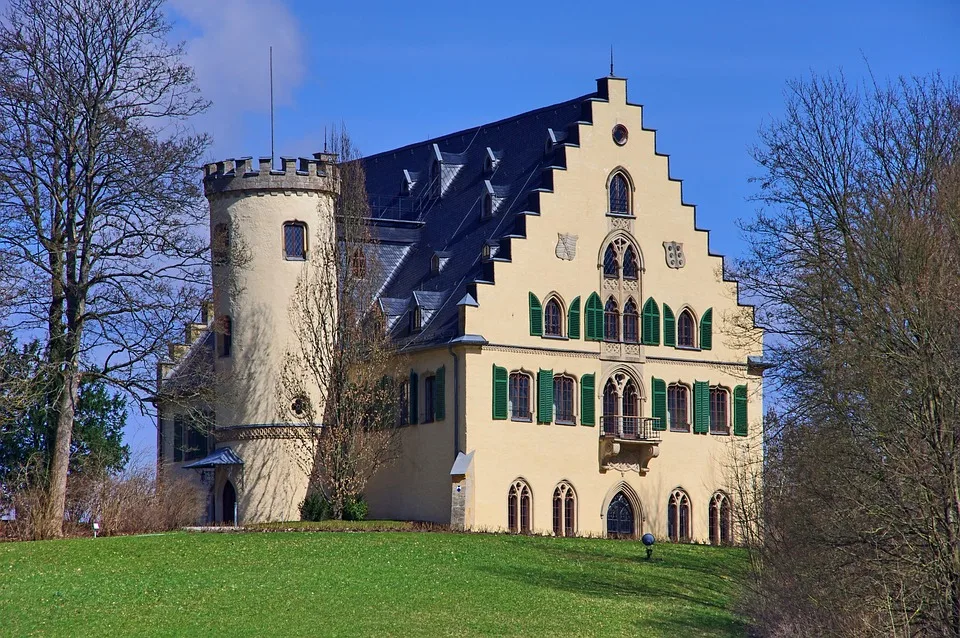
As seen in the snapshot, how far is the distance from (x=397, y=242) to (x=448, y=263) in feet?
16.4

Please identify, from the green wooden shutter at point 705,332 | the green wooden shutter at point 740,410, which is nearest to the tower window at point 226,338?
the green wooden shutter at point 705,332

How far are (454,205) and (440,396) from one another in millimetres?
9622

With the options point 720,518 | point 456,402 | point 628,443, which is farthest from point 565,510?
point 720,518

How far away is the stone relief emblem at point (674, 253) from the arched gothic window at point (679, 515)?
7310mm

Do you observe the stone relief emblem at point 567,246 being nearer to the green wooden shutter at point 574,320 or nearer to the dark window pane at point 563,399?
the green wooden shutter at point 574,320

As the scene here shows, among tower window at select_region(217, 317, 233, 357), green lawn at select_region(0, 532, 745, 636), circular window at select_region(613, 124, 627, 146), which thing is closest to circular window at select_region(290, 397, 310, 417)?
tower window at select_region(217, 317, 233, 357)

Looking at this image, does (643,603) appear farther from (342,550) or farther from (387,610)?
(342,550)

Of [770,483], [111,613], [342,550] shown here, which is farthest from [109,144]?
[770,483]

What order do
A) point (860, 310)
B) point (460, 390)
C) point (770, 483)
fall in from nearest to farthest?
point (860, 310), point (770, 483), point (460, 390)

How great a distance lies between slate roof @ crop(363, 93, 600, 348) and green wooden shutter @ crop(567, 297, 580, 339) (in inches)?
111

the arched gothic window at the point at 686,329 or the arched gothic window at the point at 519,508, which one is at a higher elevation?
the arched gothic window at the point at 686,329

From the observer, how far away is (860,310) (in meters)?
29.1

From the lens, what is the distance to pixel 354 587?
3328 centimetres

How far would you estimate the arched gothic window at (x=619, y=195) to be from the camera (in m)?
53.5
